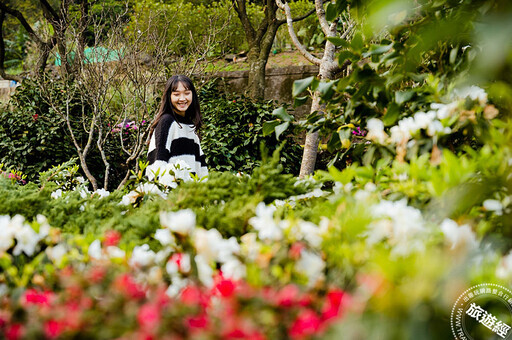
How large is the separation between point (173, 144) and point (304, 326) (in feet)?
8.68

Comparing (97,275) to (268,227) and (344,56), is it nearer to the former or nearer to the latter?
(268,227)

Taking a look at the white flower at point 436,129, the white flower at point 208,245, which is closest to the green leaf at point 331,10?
the white flower at point 436,129

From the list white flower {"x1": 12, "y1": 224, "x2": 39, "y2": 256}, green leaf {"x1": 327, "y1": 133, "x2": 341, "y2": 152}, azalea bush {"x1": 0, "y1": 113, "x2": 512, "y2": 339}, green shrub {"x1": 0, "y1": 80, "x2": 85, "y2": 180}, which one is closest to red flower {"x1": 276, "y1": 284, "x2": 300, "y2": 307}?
azalea bush {"x1": 0, "y1": 113, "x2": 512, "y2": 339}

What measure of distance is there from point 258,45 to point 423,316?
6.53m

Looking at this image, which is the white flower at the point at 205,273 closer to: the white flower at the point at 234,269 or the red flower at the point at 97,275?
the white flower at the point at 234,269

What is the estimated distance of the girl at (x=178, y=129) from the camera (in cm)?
319

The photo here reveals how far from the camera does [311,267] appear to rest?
2.96 ft

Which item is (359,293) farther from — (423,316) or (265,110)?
(265,110)

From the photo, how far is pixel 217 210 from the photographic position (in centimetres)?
135

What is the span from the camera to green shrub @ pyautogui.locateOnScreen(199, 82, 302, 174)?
5141 millimetres

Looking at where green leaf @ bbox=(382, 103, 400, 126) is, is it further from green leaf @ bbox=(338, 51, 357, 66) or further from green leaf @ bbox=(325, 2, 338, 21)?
green leaf @ bbox=(325, 2, 338, 21)

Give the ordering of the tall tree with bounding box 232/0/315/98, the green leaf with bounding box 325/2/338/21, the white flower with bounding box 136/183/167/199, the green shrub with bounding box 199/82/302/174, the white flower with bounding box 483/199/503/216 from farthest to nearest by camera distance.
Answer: the tall tree with bounding box 232/0/315/98, the green shrub with bounding box 199/82/302/174, the white flower with bounding box 136/183/167/199, the green leaf with bounding box 325/2/338/21, the white flower with bounding box 483/199/503/216

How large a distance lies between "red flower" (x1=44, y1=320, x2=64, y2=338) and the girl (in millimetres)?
2318

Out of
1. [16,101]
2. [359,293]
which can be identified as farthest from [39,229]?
[16,101]
